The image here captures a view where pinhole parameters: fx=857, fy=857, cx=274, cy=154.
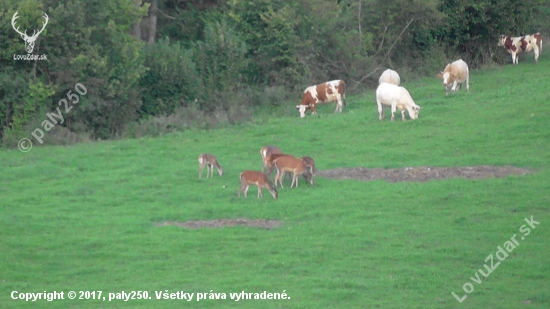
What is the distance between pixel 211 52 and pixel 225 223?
17627 mm

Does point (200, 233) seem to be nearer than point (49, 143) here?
Yes

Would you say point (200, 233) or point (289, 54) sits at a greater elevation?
point (289, 54)

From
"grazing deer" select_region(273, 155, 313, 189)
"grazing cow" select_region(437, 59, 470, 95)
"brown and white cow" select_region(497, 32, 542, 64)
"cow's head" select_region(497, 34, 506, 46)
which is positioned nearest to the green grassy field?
"grazing deer" select_region(273, 155, 313, 189)

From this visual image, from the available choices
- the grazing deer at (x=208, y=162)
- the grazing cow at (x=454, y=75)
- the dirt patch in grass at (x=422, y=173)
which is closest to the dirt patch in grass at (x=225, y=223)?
the grazing deer at (x=208, y=162)

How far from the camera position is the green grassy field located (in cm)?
1388

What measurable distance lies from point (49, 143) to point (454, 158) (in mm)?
12719

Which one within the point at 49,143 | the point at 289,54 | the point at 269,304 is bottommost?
the point at 269,304

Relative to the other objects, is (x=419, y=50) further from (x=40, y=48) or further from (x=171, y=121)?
(x=40, y=48)

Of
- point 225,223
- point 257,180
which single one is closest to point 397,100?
point 257,180

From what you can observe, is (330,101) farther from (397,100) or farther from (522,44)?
(522,44)

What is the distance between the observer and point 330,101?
103 feet

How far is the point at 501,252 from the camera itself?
599 inches

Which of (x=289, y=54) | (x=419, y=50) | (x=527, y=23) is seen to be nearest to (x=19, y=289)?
(x=289, y=54)

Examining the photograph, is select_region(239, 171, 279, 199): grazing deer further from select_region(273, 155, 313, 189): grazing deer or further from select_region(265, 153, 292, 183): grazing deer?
select_region(265, 153, 292, 183): grazing deer
